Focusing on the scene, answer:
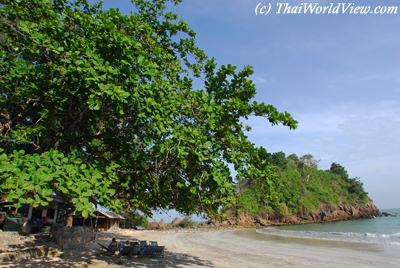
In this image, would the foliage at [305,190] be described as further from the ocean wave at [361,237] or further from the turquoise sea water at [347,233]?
the ocean wave at [361,237]

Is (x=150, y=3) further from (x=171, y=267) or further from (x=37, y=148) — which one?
(x=171, y=267)

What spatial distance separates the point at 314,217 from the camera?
86.4 meters

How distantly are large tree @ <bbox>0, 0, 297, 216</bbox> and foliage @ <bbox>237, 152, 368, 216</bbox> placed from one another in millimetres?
62586

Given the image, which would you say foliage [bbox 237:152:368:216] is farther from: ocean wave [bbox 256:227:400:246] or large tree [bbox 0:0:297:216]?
large tree [bbox 0:0:297:216]

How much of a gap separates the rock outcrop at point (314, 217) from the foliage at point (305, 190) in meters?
1.24

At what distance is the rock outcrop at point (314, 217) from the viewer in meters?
75.1

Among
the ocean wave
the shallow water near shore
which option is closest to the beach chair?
the shallow water near shore

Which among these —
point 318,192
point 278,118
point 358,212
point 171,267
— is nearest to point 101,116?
point 278,118

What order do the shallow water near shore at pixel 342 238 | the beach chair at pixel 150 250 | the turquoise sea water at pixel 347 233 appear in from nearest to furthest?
1. the beach chair at pixel 150 250
2. the shallow water near shore at pixel 342 238
3. the turquoise sea water at pixel 347 233

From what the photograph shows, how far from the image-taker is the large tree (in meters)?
6.79

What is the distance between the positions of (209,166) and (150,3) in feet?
23.2

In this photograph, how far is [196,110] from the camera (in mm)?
8820

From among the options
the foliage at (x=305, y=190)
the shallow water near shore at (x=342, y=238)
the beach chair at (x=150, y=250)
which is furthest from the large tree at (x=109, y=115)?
the foliage at (x=305, y=190)

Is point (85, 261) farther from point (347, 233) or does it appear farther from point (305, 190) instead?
point (305, 190)
